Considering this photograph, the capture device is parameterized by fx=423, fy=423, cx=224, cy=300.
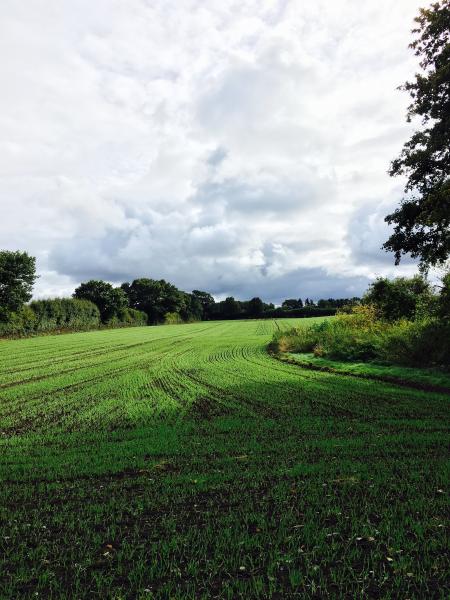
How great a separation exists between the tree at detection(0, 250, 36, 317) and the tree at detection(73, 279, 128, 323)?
31.9 meters

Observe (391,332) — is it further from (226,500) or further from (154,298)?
(154,298)

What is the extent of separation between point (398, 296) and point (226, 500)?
33.8m

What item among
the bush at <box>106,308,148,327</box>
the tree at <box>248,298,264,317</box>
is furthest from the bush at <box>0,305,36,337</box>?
the tree at <box>248,298,264,317</box>

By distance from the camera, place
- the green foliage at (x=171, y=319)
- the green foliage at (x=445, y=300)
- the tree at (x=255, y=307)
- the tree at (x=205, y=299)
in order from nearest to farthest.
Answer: the green foliage at (x=445, y=300)
the green foliage at (x=171, y=319)
the tree at (x=255, y=307)
the tree at (x=205, y=299)

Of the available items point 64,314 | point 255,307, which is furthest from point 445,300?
point 255,307

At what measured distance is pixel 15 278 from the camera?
6059 centimetres

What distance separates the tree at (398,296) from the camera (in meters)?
35.6

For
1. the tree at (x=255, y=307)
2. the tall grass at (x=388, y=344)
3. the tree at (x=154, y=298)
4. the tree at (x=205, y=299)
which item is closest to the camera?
the tall grass at (x=388, y=344)

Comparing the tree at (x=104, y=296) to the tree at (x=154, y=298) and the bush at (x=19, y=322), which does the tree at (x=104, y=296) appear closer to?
the tree at (x=154, y=298)

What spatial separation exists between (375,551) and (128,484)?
3964 mm

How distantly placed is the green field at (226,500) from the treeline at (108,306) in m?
35.0

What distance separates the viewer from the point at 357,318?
113 feet

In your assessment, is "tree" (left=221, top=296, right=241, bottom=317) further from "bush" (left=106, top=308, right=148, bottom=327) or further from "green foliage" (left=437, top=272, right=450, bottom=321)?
"green foliage" (left=437, top=272, right=450, bottom=321)

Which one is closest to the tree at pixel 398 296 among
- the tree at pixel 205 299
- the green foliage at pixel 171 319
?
the green foliage at pixel 171 319
